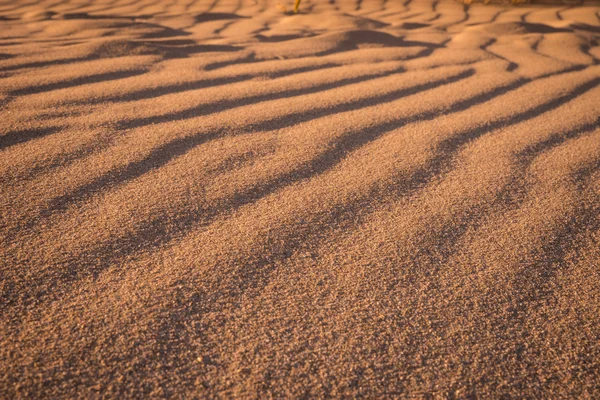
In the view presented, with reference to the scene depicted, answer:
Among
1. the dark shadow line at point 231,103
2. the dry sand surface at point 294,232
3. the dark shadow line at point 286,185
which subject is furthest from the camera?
the dark shadow line at point 231,103

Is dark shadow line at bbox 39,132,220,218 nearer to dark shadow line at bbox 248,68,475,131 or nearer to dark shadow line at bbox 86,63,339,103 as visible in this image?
dark shadow line at bbox 248,68,475,131

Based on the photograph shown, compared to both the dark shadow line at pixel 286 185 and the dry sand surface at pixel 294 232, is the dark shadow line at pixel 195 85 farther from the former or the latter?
the dark shadow line at pixel 286 185

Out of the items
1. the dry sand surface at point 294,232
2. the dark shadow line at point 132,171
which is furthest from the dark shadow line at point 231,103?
the dark shadow line at point 132,171

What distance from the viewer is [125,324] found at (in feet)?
2.29

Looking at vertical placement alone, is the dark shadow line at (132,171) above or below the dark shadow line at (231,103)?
below

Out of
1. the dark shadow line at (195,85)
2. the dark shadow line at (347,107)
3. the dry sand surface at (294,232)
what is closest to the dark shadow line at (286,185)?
the dry sand surface at (294,232)

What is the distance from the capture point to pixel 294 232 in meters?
0.94

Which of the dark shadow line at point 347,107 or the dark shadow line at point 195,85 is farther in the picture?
the dark shadow line at point 195,85

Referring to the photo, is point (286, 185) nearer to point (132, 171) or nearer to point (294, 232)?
point (294, 232)

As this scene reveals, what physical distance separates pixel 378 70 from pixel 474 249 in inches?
54.2

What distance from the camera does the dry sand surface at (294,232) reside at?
65cm

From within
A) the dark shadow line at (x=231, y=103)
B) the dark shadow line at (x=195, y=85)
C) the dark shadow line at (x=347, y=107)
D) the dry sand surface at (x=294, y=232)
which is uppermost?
the dark shadow line at (x=195, y=85)

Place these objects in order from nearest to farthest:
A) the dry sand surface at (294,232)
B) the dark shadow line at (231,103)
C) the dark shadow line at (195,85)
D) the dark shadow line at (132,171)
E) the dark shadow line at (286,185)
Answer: the dry sand surface at (294,232) → the dark shadow line at (286,185) → the dark shadow line at (132,171) → the dark shadow line at (231,103) → the dark shadow line at (195,85)

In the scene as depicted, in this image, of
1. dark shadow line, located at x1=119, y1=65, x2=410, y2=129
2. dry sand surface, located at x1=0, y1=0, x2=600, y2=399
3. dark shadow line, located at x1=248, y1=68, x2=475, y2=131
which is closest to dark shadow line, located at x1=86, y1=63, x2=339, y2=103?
dry sand surface, located at x1=0, y1=0, x2=600, y2=399
